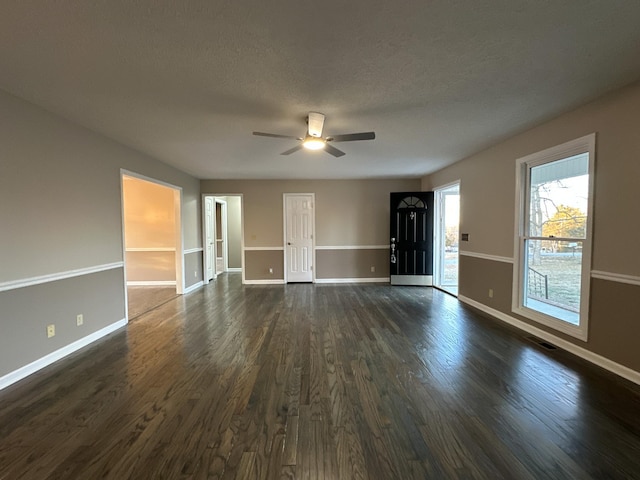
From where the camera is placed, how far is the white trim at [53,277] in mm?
2369

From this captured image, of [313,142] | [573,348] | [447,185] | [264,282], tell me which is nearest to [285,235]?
[264,282]

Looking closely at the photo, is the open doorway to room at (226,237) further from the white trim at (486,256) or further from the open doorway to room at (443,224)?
the white trim at (486,256)

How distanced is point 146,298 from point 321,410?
454 centimetres

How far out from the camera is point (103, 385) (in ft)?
7.63

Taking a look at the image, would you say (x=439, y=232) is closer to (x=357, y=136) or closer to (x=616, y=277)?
(x=616, y=277)

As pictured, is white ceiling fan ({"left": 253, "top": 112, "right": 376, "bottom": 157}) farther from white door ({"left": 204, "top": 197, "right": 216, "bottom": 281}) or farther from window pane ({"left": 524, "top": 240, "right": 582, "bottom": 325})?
white door ({"left": 204, "top": 197, "right": 216, "bottom": 281})

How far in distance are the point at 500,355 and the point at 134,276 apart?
6914mm

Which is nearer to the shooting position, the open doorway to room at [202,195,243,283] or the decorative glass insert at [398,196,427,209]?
the decorative glass insert at [398,196,427,209]

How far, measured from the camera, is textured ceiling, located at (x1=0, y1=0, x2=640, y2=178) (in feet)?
5.09

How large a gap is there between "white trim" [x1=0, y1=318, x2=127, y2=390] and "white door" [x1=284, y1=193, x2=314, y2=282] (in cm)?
364

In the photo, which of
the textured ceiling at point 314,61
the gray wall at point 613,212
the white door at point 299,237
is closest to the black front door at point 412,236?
the white door at point 299,237

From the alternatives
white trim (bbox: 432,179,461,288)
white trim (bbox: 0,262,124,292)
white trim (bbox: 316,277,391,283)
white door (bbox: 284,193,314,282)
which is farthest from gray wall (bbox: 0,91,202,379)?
white trim (bbox: 432,179,461,288)

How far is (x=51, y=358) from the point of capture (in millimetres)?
2717

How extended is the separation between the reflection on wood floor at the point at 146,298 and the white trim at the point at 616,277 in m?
5.47
